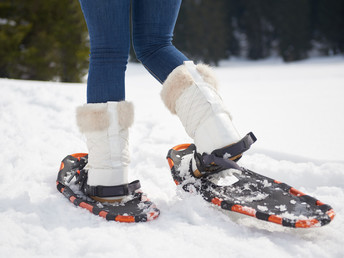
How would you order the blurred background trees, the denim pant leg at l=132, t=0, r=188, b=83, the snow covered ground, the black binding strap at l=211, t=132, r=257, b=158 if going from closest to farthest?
the snow covered ground < the black binding strap at l=211, t=132, r=257, b=158 < the denim pant leg at l=132, t=0, r=188, b=83 < the blurred background trees

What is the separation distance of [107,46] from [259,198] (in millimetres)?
627

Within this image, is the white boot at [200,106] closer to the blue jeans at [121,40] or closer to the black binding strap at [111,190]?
the blue jeans at [121,40]

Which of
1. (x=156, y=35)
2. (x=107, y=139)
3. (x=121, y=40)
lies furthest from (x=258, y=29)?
(x=107, y=139)

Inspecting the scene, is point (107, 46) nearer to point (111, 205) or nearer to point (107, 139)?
point (107, 139)

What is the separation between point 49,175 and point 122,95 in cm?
43

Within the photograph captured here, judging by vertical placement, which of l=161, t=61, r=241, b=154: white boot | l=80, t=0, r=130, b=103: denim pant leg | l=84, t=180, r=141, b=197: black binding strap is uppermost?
l=80, t=0, r=130, b=103: denim pant leg

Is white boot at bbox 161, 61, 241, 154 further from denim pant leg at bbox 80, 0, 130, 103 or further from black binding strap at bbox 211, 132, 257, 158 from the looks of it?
denim pant leg at bbox 80, 0, 130, 103

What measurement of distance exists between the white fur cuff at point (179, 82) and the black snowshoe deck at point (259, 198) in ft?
0.72

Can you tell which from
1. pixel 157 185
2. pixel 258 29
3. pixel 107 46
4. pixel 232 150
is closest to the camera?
pixel 232 150

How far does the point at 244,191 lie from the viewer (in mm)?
934

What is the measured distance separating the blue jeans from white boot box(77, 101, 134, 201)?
0.04 m

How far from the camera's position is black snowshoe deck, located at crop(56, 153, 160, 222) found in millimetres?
848

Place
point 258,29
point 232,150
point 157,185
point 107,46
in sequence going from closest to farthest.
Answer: point 232,150
point 107,46
point 157,185
point 258,29

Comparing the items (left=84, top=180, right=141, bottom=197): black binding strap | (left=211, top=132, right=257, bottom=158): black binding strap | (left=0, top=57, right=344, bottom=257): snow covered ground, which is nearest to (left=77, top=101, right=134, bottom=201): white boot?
(left=84, top=180, right=141, bottom=197): black binding strap
